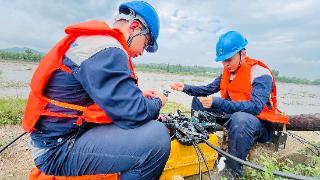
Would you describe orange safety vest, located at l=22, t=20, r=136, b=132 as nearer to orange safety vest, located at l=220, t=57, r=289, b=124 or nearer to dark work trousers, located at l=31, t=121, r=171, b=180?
dark work trousers, located at l=31, t=121, r=171, b=180

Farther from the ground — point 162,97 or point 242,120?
point 162,97

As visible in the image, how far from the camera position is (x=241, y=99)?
512 cm

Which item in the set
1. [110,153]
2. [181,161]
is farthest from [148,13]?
[181,161]

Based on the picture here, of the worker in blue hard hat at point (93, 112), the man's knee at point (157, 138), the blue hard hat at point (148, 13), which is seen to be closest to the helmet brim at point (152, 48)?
the blue hard hat at point (148, 13)

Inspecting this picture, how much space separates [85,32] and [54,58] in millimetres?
321

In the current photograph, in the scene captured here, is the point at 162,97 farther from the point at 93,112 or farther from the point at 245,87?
the point at 245,87

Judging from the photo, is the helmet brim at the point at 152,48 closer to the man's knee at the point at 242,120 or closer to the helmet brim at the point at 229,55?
the man's knee at the point at 242,120

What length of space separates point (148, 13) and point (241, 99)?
2.60 meters

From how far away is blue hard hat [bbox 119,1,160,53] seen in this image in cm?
305

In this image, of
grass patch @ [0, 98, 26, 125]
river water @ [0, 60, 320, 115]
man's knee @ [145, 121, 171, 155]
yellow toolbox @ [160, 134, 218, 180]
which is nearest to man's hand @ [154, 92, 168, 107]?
man's knee @ [145, 121, 171, 155]

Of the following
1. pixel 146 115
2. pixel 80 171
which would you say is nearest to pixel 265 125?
pixel 146 115

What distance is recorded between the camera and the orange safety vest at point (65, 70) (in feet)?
8.60

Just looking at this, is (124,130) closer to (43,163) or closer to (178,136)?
(43,163)

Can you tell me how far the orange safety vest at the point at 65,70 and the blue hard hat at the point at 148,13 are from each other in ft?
1.33
